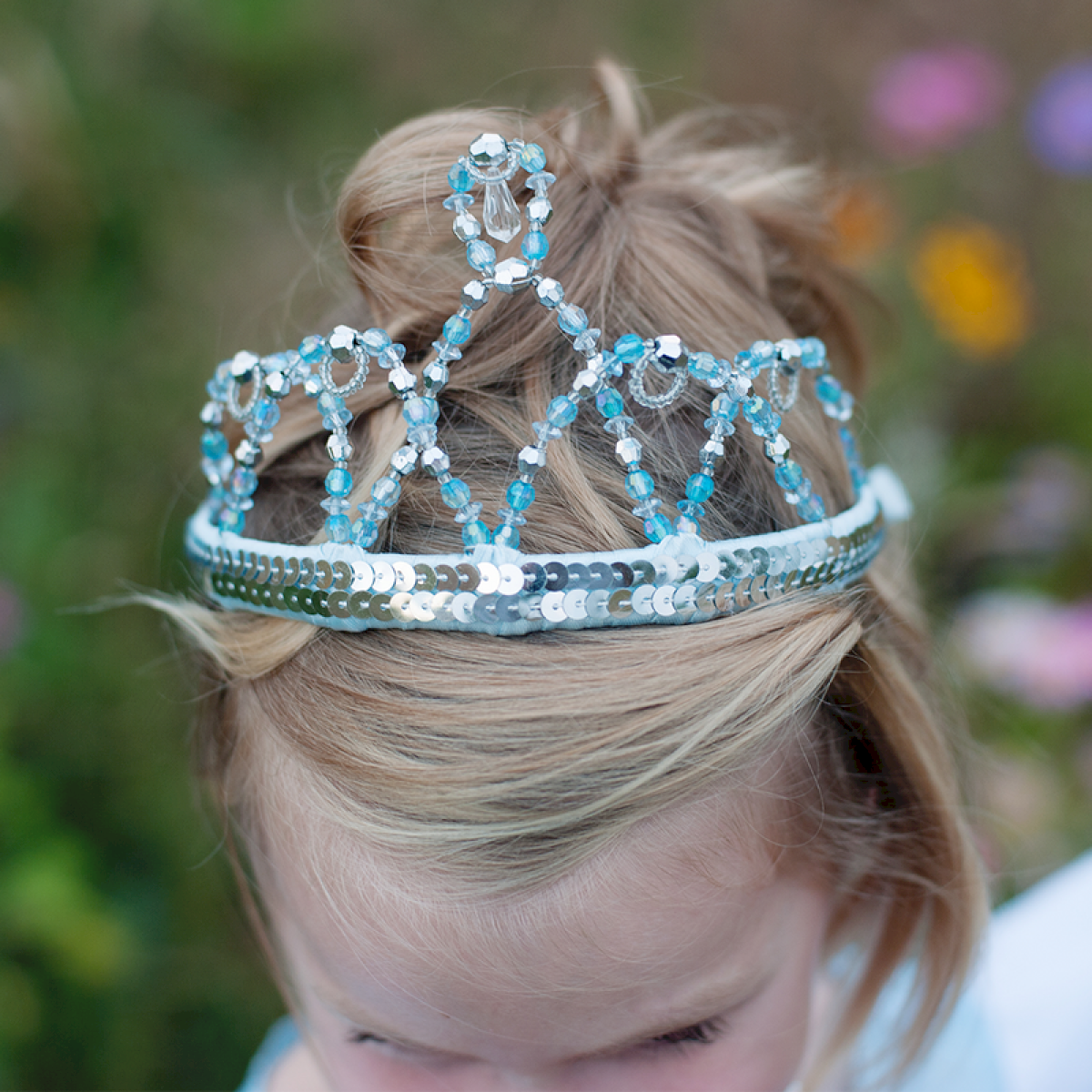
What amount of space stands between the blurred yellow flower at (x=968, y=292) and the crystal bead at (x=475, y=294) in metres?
1.43

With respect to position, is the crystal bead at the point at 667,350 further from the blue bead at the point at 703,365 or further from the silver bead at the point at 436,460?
the silver bead at the point at 436,460

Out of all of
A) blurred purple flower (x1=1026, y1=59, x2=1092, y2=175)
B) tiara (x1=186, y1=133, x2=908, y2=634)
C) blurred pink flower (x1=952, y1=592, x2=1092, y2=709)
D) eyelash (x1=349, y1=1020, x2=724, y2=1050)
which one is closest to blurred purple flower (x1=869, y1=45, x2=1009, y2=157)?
blurred purple flower (x1=1026, y1=59, x2=1092, y2=175)

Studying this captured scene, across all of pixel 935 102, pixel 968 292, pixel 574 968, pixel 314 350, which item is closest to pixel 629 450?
pixel 314 350

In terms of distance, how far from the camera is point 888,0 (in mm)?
2498

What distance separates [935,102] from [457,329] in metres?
1.66

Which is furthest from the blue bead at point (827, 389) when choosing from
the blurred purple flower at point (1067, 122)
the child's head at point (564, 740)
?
the blurred purple flower at point (1067, 122)

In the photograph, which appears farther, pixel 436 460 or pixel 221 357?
pixel 221 357

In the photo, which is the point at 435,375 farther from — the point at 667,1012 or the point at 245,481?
the point at 667,1012

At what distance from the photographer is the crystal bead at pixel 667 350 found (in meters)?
0.65

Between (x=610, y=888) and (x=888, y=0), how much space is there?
8.59 feet

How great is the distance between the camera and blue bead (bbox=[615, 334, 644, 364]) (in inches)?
25.3

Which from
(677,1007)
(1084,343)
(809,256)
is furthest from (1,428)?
(1084,343)

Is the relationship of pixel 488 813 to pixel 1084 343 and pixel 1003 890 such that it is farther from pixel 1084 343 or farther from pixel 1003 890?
pixel 1084 343

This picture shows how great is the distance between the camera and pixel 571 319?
0.64m
